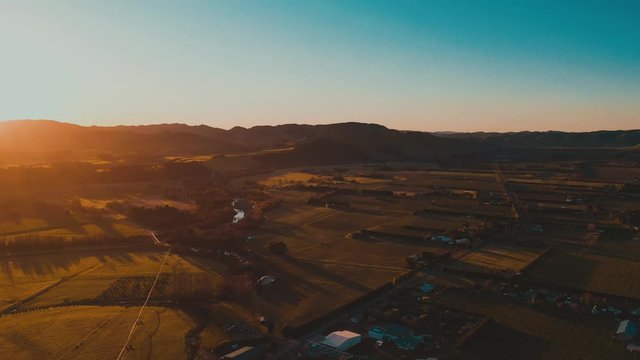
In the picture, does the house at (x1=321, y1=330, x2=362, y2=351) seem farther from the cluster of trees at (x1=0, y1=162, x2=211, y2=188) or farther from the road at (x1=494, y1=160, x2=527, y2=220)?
the cluster of trees at (x1=0, y1=162, x2=211, y2=188)

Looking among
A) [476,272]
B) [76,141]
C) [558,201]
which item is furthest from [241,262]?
[76,141]

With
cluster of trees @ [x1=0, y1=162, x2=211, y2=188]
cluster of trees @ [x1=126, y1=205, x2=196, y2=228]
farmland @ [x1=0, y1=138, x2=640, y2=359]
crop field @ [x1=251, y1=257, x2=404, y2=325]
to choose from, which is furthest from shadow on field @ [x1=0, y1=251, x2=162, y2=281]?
cluster of trees @ [x1=0, y1=162, x2=211, y2=188]

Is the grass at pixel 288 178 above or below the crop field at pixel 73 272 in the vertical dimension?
above

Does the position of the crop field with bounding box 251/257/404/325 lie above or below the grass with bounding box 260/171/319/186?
below

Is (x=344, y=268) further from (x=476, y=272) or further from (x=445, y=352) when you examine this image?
(x=445, y=352)

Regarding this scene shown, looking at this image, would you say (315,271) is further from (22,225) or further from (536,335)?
(22,225)

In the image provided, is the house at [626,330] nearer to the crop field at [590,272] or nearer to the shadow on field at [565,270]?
the crop field at [590,272]

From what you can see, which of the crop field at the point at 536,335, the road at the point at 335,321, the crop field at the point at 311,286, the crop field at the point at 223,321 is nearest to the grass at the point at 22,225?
the crop field at the point at 311,286
